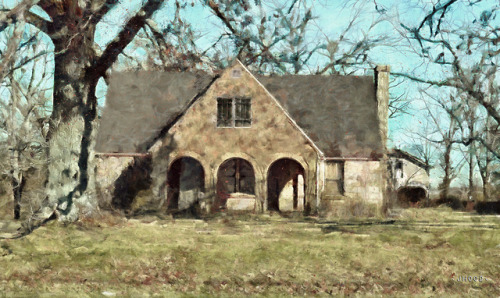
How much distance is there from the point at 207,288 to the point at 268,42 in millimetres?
28463

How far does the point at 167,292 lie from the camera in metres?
9.80

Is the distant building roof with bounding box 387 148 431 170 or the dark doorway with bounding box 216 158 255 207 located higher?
the distant building roof with bounding box 387 148 431 170

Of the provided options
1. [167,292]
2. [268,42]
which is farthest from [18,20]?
[268,42]

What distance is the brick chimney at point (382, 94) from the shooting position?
31.5 metres

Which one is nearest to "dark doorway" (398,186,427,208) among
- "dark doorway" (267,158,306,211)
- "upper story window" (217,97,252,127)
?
"dark doorway" (267,158,306,211)

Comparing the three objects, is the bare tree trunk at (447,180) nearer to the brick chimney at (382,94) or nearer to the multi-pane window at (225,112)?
the brick chimney at (382,94)

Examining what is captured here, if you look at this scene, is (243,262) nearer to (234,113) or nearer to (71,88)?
(71,88)

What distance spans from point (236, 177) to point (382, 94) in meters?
9.28

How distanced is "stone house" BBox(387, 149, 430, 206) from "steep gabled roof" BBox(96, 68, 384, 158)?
63.0 feet

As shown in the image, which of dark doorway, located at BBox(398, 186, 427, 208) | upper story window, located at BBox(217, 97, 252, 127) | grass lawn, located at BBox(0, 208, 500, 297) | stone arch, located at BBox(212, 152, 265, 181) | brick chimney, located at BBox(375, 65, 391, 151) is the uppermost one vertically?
brick chimney, located at BBox(375, 65, 391, 151)

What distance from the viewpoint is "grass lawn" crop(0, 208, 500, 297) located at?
33.3ft

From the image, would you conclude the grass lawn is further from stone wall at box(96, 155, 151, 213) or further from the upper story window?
the upper story window

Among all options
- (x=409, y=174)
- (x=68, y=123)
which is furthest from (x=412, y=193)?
(x=68, y=123)

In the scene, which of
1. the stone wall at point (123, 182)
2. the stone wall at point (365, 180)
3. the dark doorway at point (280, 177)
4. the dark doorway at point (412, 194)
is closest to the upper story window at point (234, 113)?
the dark doorway at point (280, 177)
